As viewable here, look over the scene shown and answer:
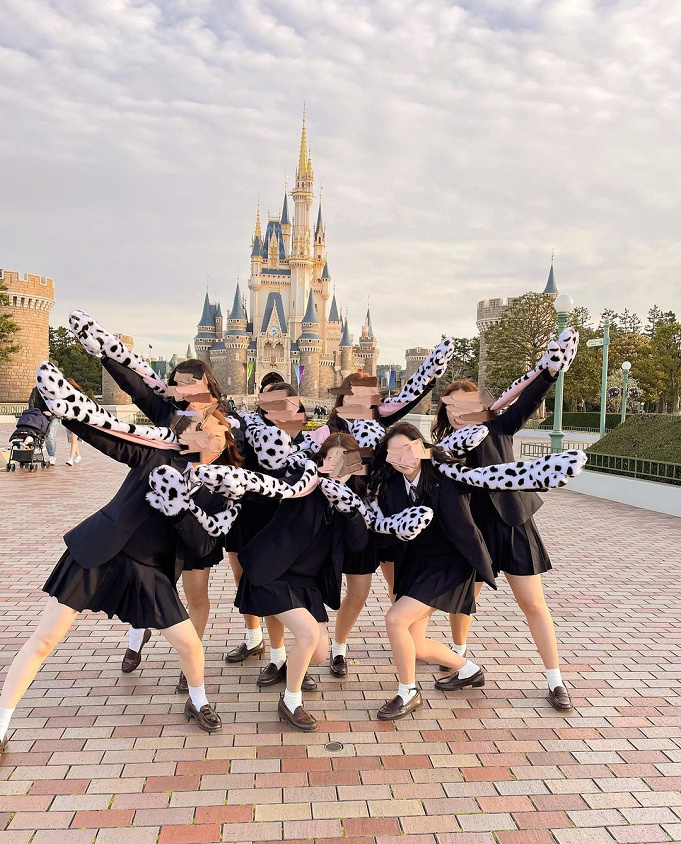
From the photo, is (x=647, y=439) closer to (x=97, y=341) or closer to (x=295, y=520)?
(x=295, y=520)

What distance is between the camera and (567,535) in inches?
339

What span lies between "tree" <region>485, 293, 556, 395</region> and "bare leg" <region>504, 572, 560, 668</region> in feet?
115

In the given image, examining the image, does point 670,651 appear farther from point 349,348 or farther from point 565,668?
point 349,348

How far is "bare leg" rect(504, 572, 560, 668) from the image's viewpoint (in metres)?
3.60

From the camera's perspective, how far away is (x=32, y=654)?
9.79 feet

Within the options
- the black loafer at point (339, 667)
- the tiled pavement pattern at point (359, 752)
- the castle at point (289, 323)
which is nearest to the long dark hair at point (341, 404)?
the black loafer at point (339, 667)

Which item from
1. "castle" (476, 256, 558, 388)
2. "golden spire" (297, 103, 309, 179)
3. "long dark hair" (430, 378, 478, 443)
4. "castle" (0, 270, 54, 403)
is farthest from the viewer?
"golden spire" (297, 103, 309, 179)

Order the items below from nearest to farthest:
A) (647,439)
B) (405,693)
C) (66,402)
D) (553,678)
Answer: (66,402)
(405,693)
(553,678)
(647,439)

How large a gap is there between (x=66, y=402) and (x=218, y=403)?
1.03m

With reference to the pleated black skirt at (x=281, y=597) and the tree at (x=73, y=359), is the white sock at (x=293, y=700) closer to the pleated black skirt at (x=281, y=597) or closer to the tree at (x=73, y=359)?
the pleated black skirt at (x=281, y=597)

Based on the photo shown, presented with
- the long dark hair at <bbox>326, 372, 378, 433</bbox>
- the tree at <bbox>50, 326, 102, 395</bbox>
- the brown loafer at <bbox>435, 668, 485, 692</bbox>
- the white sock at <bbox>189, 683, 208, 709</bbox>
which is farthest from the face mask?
the tree at <bbox>50, 326, 102, 395</bbox>

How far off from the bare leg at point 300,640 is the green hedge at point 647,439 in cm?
932

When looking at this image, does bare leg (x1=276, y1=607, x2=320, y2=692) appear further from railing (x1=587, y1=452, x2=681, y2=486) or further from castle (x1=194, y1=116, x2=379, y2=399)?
castle (x1=194, y1=116, x2=379, y2=399)

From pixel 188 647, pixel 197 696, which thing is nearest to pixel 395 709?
pixel 197 696
